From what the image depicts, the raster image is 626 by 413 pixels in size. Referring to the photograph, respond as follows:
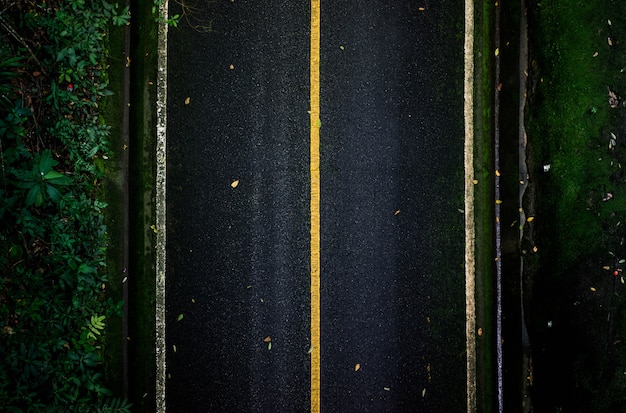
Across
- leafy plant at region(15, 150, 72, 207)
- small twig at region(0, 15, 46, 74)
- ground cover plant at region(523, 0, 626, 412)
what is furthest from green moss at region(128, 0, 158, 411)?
ground cover plant at region(523, 0, 626, 412)

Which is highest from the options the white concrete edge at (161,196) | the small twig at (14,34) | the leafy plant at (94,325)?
the small twig at (14,34)

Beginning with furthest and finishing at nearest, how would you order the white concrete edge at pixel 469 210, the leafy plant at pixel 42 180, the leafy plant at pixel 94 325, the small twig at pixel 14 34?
the white concrete edge at pixel 469 210 < the leafy plant at pixel 94 325 < the small twig at pixel 14 34 < the leafy plant at pixel 42 180

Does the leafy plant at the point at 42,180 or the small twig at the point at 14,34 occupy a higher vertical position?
the small twig at the point at 14,34

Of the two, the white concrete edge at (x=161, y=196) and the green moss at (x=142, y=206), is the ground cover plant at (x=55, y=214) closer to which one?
the green moss at (x=142, y=206)

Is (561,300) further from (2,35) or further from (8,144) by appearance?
(2,35)

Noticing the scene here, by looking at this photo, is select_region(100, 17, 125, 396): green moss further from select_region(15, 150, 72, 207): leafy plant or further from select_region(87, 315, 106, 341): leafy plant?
select_region(15, 150, 72, 207): leafy plant

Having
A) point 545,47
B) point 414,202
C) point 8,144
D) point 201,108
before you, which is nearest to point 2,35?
point 8,144

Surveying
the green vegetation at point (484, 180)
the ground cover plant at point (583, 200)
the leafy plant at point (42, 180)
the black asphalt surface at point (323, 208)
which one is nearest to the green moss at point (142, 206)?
the black asphalt surface at point (323, 208)
